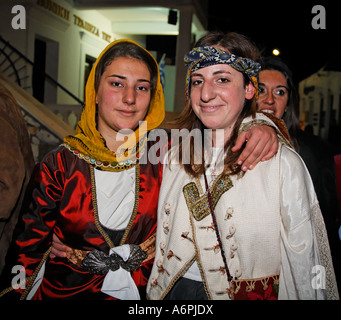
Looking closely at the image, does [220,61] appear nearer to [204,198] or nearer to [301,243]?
[204,198]

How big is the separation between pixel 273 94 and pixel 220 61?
133cm

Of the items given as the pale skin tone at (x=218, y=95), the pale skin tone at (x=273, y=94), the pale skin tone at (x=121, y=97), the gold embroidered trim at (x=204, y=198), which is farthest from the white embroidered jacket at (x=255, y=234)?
the pale skin tone at (x=273, y=94)

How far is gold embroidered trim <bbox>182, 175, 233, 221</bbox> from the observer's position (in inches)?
65.2

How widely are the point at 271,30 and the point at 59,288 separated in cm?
1289

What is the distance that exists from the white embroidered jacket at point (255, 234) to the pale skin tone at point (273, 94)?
127 cm

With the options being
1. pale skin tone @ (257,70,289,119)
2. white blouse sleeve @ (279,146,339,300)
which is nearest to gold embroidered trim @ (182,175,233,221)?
white blouse sleeve @ (279,146,339,300)

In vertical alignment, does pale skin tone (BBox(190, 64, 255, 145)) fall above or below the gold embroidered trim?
above

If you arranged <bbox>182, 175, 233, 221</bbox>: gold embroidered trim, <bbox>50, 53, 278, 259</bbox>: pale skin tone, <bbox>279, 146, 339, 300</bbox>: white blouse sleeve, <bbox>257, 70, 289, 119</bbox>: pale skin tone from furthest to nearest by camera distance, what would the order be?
<bbox>257, 70, 289, 119</bbox>: pale skin tone → <bbox>50, 53, 278, 259</bbox>: pale skin tone → <bbox>182, 175, 233, 221</bbox>: gold embroidered trim → <bbox>279, 146, 339, 300</bbox>: white blouse sleeve

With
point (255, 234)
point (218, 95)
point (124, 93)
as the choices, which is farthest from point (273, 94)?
point (255, 234)

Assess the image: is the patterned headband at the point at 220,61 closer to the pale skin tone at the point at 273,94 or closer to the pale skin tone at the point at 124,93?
the pale skin tone at the point at 124,93

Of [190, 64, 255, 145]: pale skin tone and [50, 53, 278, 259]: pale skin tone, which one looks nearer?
[190, 64, 255, 145]: pale skin tone

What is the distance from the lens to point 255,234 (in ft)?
5.08

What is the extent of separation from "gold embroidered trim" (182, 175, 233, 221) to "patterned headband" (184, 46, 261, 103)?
0.60 metres

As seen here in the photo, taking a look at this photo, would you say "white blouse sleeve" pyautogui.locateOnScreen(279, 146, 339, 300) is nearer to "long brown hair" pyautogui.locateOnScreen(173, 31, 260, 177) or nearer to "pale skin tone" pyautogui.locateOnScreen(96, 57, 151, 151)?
"long brown hair" pyautogui.locateOnScreen(173, 31, 260, 177)
